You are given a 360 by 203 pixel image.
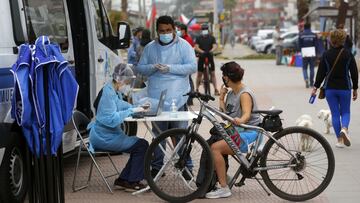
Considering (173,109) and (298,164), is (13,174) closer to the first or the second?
(173,109)

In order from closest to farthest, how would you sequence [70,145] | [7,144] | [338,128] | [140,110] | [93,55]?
[7,144]
[140,110]
[70,145]
[93,55]
[338,128]

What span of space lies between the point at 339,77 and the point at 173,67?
2.70m

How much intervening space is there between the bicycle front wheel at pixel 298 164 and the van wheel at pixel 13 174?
86.3 inches

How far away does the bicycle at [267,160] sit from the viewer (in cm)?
677

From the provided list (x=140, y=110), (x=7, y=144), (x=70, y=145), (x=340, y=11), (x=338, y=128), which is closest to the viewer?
(x=7, y=144)

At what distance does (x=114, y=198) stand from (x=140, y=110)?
97cm

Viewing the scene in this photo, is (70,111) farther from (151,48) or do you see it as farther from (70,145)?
(151,48)

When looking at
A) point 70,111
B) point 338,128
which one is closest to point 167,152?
point 70,111

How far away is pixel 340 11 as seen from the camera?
2712 cm

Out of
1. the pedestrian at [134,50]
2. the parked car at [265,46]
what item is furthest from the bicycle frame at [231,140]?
the parked car at [265,46]

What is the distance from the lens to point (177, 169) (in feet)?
22.6

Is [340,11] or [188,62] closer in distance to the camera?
[188,62]

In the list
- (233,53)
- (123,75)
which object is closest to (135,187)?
(123,75)

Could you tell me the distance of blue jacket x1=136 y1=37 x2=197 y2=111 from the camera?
7.87 meters
